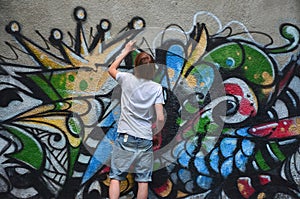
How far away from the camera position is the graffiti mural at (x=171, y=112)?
464cm

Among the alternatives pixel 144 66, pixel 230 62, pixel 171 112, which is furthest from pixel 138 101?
pixel 230 62

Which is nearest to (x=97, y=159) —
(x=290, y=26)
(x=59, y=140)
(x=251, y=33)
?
(x=59, y=140)

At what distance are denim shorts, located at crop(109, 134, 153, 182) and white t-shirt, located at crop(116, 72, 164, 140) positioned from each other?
0.24 feet

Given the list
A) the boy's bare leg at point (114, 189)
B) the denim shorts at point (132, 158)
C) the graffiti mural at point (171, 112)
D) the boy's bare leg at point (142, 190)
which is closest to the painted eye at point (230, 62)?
the graffiti mural at point (171, 112)

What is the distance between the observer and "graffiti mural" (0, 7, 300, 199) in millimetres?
4641

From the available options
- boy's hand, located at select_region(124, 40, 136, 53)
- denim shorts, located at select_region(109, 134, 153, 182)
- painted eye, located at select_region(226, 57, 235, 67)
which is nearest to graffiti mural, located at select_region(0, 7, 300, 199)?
painted eye, located at select_region(226, 57, 235, 67)

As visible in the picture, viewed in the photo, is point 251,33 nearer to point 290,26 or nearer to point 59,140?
point 290,26

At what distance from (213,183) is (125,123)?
3.70 ft

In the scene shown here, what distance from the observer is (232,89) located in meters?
4.73

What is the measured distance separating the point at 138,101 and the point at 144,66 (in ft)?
1.07

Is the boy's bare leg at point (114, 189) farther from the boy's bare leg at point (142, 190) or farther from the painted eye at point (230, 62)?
the painted eye at point (230, 62)

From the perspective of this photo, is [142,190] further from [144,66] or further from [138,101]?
[144,66]

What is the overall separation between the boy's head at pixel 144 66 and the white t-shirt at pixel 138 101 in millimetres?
46

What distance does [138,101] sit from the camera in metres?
4.35
